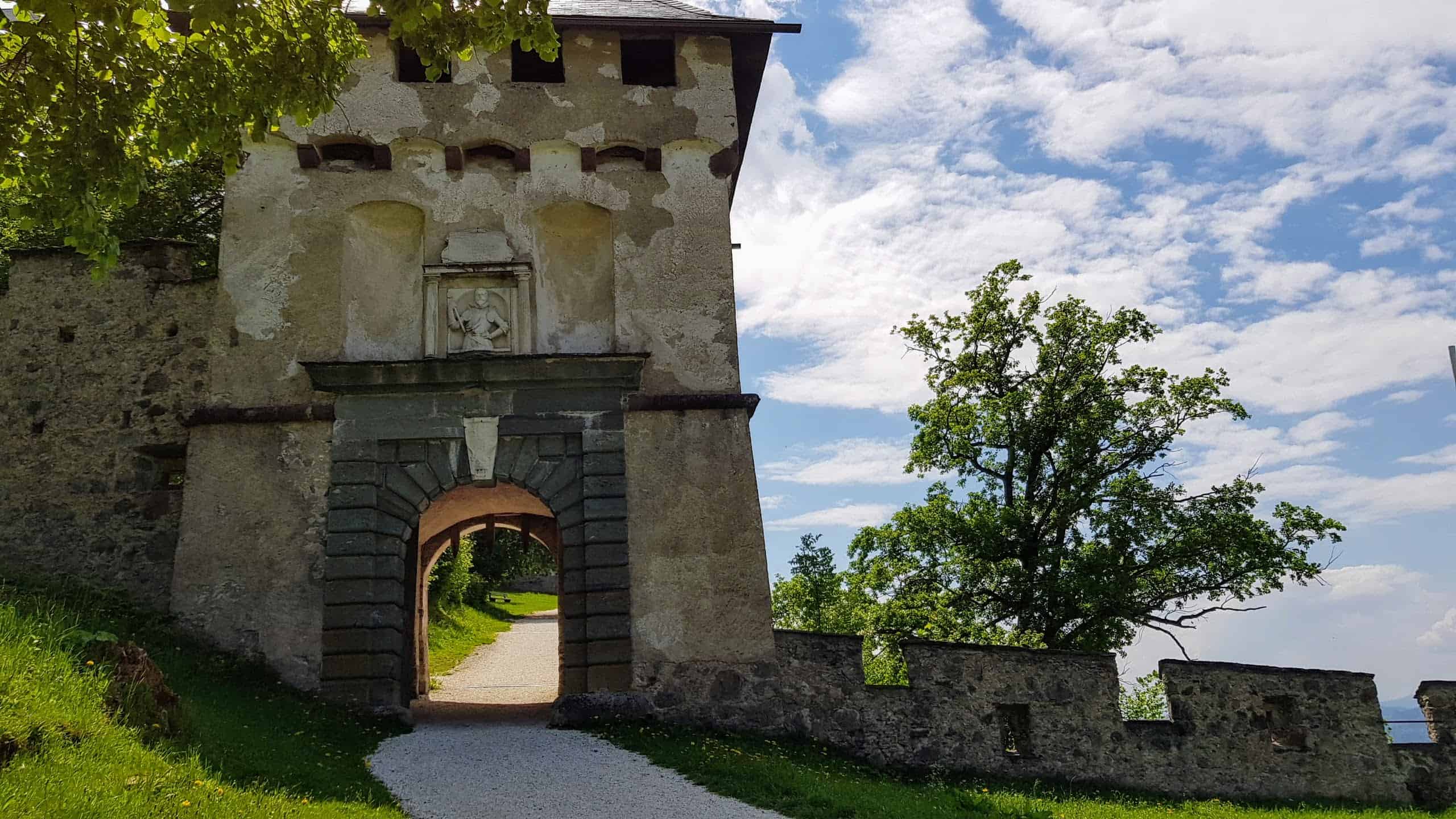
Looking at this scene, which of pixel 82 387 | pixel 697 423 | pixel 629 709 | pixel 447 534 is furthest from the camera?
pixel 447 534

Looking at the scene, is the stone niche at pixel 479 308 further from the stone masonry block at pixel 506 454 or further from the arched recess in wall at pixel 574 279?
the stone masonry block at pixel 506 454

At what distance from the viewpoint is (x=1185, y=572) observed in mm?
16938

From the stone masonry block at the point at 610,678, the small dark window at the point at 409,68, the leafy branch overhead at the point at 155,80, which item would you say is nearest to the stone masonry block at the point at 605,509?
the stone masonry block at the point at 610,678

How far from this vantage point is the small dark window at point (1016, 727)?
12.3 meters

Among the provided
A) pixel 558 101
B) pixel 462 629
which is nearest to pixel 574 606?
pixel 558 101

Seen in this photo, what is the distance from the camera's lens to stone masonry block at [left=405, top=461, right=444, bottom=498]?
12.0m

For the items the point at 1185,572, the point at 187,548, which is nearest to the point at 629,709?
the point at 187,548

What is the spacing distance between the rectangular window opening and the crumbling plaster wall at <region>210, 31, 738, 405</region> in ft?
25.4

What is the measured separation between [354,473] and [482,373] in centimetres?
177

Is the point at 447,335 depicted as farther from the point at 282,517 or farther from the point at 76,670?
the point at 76,670

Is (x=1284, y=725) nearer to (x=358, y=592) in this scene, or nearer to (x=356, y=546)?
(x=358, y=592)

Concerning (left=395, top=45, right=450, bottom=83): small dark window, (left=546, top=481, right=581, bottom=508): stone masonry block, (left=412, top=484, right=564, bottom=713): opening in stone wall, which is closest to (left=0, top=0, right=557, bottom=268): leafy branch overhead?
(left=546, top=481, right=581, bottom=508): stone masonry block

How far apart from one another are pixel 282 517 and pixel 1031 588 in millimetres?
11083

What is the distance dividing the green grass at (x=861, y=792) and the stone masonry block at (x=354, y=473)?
3733 mm
